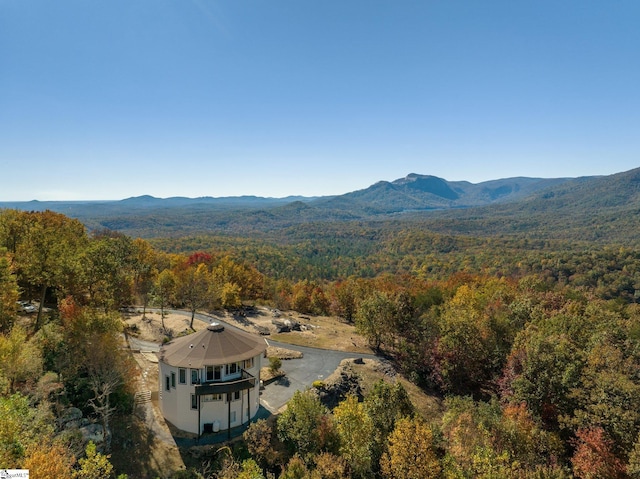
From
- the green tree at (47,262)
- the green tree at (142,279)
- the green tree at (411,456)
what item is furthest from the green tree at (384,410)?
the green tree at (142,279)

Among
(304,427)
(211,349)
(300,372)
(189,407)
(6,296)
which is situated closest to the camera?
Result: (304,427)

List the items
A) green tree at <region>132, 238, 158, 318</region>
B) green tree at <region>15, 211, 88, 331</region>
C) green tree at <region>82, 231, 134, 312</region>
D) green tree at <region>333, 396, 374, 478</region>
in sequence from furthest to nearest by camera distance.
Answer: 1. green tree at <region>132, 238, 158, 318</region>
2. green tree at <region>82, 231, 134, 312</region>
3. green tree at <region>15, 211, 88, 331</region>
4. green tree at <region>333, 396, 374, 478</region>

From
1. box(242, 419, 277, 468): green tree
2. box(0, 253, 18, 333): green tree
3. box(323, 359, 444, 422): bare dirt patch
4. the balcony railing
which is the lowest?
box(323, 359, 444, 422): bare dirt patch

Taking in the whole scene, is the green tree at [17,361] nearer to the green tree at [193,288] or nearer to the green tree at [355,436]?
the green tree at [355,436]

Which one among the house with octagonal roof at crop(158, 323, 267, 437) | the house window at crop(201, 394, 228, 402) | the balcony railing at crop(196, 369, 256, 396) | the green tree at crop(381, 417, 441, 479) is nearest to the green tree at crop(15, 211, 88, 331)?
the house with octagonal roof at crop(158, 323, 267, 437)

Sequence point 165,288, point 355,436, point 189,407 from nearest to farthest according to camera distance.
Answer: point 355,436 < point 189,407 < point 165,288

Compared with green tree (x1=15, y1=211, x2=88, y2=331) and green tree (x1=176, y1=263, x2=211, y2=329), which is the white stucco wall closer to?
green tree (x1=15, y1=211, x2=88, y2=331)

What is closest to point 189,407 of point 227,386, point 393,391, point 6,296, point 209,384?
point 209,384

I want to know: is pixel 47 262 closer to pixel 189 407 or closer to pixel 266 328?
pixel 189 407
